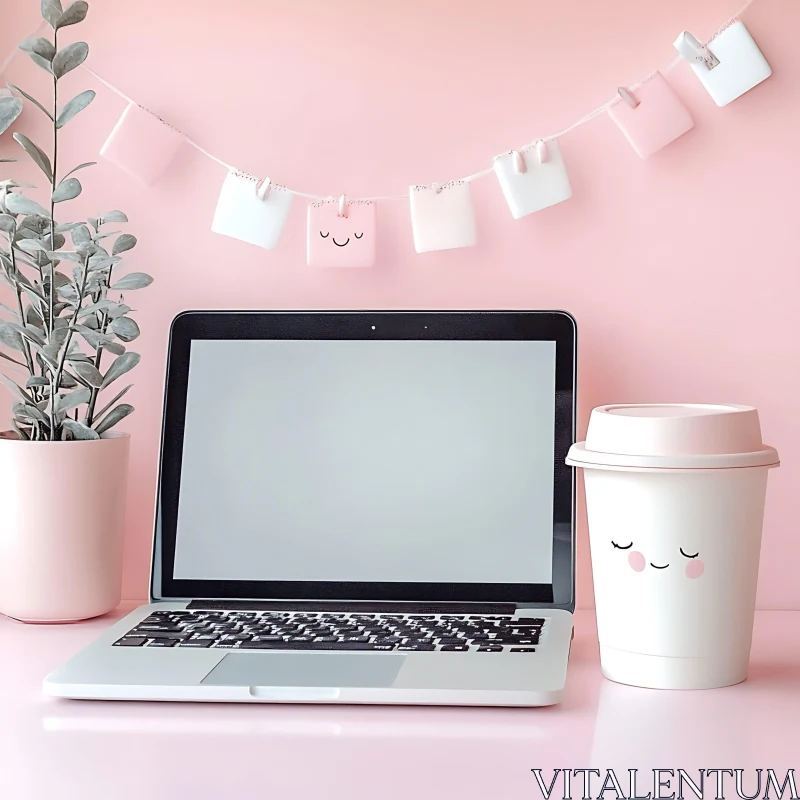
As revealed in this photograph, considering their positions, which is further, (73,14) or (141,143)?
(141,143)

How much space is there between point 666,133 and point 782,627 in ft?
1.83

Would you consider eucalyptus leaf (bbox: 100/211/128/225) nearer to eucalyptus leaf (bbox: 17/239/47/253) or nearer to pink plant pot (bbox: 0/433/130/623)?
eucalyptus leaf (bbox: 17/239/47/253)

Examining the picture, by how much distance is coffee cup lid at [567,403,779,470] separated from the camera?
74 centimetres

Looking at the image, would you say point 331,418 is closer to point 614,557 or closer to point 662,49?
point 614,557

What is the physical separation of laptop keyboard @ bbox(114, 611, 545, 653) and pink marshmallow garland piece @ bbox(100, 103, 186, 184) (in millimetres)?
521

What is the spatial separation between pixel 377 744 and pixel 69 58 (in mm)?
763

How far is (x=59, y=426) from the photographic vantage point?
40.4 inches

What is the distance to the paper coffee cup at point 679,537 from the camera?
0.74m

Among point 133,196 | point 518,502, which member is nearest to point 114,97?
point 133,196

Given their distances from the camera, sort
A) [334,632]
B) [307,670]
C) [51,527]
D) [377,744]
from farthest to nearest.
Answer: [51,527]
[334,632]
[307,670]
[377,744]

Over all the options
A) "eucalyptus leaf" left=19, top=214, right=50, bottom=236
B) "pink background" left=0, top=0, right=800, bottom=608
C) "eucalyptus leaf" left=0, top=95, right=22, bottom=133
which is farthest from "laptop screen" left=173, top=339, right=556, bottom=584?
"eucalyptus leaf" left=0, top=95, right=22, bottom=133

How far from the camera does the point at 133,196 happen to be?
1141 millimetres

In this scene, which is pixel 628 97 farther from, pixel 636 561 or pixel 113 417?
pixel 113 417

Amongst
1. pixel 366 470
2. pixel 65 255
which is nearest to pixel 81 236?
pixel 65 255
